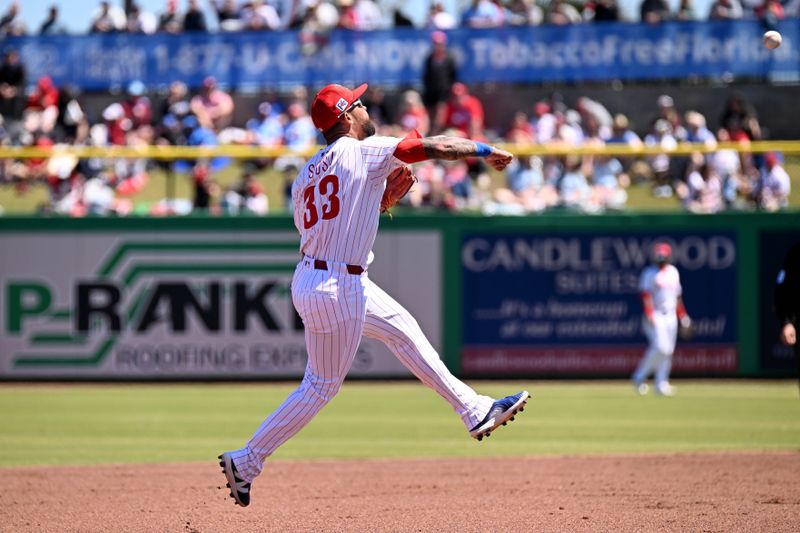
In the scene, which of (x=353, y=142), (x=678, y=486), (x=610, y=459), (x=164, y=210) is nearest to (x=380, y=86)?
(x=164, y=210)

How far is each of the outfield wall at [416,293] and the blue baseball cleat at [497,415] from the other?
31.0ft

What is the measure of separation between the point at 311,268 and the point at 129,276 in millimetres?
10065

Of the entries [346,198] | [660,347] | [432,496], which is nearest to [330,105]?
[346,198]

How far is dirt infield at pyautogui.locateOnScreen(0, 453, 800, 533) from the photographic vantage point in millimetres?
6750

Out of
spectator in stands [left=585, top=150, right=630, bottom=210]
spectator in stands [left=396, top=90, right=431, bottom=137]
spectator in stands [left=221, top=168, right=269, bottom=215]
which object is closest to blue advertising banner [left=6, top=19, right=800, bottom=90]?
spectator in stands [left=396, top=90, right=431, bottom=137]

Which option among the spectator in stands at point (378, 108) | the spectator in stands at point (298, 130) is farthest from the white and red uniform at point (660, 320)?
the spectator in stands at point (298, 130)

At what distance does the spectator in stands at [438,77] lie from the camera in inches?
694

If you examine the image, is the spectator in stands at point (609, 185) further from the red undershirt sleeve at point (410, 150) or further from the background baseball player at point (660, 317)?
the red undershirt sleeve at point (410, 150)

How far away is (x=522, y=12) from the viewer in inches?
749

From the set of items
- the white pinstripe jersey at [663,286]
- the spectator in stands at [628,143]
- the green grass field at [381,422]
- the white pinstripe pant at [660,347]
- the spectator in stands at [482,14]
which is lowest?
the green grass field at [381,422]

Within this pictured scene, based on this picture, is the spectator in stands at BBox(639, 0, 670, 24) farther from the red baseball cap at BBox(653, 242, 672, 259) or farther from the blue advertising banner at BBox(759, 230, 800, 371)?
the red baseball cap at BBox(653, 242, 672, 259)

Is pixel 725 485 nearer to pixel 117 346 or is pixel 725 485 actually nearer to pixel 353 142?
pixel 353 142

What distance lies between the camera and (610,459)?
954 cm

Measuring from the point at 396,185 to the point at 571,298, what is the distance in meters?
9.96
